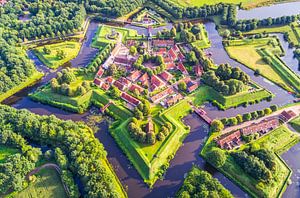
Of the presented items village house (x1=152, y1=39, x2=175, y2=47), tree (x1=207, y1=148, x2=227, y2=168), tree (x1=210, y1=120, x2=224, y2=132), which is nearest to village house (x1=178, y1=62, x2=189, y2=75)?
village house (x1=152, y1=39, x2=175, y2=47)

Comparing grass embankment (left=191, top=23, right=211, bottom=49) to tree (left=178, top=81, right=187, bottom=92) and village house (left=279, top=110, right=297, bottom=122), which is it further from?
village house (left=279, top=110, right=297, bottom=122)

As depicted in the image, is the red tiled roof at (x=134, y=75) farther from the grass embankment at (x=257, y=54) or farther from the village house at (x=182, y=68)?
the grass embankment at (x=257, y=54)

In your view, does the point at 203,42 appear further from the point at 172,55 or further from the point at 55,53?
the point at 55,53

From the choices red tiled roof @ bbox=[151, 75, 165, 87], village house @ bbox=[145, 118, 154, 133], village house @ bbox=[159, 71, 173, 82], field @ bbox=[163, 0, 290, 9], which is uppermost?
field @ bbox=[163, 0, 290, 9]

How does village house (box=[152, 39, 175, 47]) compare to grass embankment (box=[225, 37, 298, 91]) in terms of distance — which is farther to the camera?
village house (box=[152, 39, 175, 47])

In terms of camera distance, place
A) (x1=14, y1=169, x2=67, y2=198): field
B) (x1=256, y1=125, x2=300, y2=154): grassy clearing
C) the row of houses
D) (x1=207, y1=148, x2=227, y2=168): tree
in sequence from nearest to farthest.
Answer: (x1=14, y1=169, x2=67, y2=198): field
(x1=207, y1=148, x2=227, y2=168): tree
(x1=256, y1=125, x2=300, y2=154): grassy clearing
the row of houses

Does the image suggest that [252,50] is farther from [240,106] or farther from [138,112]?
[138,112]
